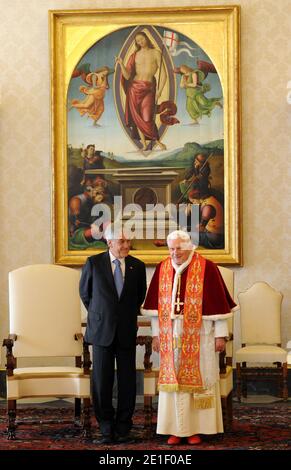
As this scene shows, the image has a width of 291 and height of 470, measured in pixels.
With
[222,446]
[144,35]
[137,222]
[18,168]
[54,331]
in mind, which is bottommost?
Answer: [222,446]

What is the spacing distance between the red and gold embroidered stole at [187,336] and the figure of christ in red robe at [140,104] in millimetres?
3521

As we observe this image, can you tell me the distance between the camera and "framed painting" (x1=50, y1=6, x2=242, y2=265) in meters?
11.5

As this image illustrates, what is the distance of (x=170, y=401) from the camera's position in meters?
8.34

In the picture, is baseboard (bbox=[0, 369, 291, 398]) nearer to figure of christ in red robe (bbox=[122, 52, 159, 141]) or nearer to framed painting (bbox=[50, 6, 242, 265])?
framed painting (bbox=[50, 6, 242, 265])

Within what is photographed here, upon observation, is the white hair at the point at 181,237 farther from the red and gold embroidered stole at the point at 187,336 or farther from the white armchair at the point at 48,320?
the white armchair at the point at 48,320

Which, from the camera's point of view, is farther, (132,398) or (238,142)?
(238,142)

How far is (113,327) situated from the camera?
27.8ft

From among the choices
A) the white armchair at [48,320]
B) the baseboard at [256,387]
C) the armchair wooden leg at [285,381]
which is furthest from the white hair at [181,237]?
the baseboard at [256,387]

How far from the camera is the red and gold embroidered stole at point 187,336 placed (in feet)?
27.3

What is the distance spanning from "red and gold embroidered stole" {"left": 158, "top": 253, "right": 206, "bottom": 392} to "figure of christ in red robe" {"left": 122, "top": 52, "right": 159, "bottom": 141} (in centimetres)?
352

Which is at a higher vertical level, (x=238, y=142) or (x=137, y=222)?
(x=238, y=142)

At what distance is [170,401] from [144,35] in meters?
5.35

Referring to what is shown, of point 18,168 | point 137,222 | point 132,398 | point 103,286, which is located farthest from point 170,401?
point 18,168

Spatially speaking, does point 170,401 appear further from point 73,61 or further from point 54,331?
point 73,61
